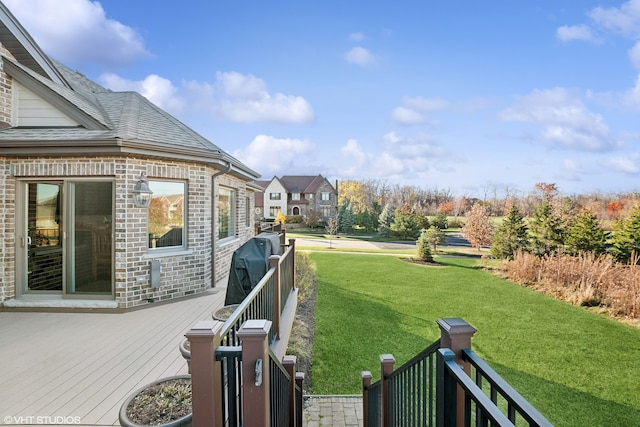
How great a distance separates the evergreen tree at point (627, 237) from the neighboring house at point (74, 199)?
17.6 meters

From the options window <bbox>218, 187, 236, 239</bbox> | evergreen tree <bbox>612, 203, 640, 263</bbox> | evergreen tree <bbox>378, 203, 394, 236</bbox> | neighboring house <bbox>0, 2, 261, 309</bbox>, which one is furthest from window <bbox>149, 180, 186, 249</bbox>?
evergreen tree <bbox>378, 203, 394, 236</bbox>

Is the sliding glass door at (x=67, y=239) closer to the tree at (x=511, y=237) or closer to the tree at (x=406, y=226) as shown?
the tree at (x=511, y=237)

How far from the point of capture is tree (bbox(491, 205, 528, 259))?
55.1 ft

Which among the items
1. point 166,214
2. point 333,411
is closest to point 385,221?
point 166,214

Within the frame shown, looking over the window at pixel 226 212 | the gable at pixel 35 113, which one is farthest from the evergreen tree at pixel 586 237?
the gable at pixel 35 113

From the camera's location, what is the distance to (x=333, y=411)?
16.8ft

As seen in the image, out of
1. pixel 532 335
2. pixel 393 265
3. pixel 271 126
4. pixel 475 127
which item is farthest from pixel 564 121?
pixel 532 335

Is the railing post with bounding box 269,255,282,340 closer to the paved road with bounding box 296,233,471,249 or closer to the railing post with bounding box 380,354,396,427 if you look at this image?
the railing post with bounding box 380,354,396,427

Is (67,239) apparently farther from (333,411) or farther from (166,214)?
(333,411)

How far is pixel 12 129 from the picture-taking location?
604cm

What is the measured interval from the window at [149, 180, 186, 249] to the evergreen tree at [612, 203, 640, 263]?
56.8ft

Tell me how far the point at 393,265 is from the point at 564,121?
4231cm

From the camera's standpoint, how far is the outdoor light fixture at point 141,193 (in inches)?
231

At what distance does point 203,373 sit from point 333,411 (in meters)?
4.25
